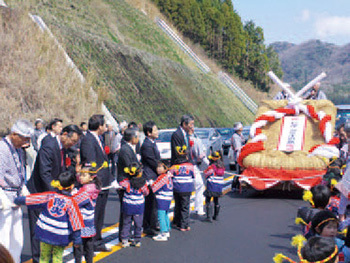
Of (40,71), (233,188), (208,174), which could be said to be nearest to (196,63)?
(40,71)

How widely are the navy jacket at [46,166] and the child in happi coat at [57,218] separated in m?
0.64

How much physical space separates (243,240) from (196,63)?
142 ft

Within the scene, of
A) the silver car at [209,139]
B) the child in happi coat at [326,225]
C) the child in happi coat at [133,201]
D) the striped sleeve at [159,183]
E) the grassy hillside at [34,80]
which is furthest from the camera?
the silver car at [209,139]

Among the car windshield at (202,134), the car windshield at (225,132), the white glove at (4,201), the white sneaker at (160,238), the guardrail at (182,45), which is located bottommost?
the car windshield at (225,132)

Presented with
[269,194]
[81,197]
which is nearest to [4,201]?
[81,197]

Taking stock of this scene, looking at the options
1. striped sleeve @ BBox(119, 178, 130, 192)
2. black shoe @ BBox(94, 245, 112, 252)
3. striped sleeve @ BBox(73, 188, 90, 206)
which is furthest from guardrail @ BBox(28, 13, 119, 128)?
striped sleeve @ BBox(73, 188, 90, 206)

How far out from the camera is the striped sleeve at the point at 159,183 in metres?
7.95

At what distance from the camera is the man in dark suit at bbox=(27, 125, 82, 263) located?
243 inches

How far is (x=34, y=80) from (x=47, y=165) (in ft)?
52.4

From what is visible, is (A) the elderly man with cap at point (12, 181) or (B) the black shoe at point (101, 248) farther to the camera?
(B) the black shoe at point (101, 248)

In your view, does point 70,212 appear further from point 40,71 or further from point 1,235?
point 40,71

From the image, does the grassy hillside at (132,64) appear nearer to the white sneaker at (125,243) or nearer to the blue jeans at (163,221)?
the blue jeans at (163,221)

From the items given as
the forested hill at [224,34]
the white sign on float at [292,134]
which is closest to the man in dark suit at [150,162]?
the white sign on float at [292,134]

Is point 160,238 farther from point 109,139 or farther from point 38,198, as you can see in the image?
point 109,139
